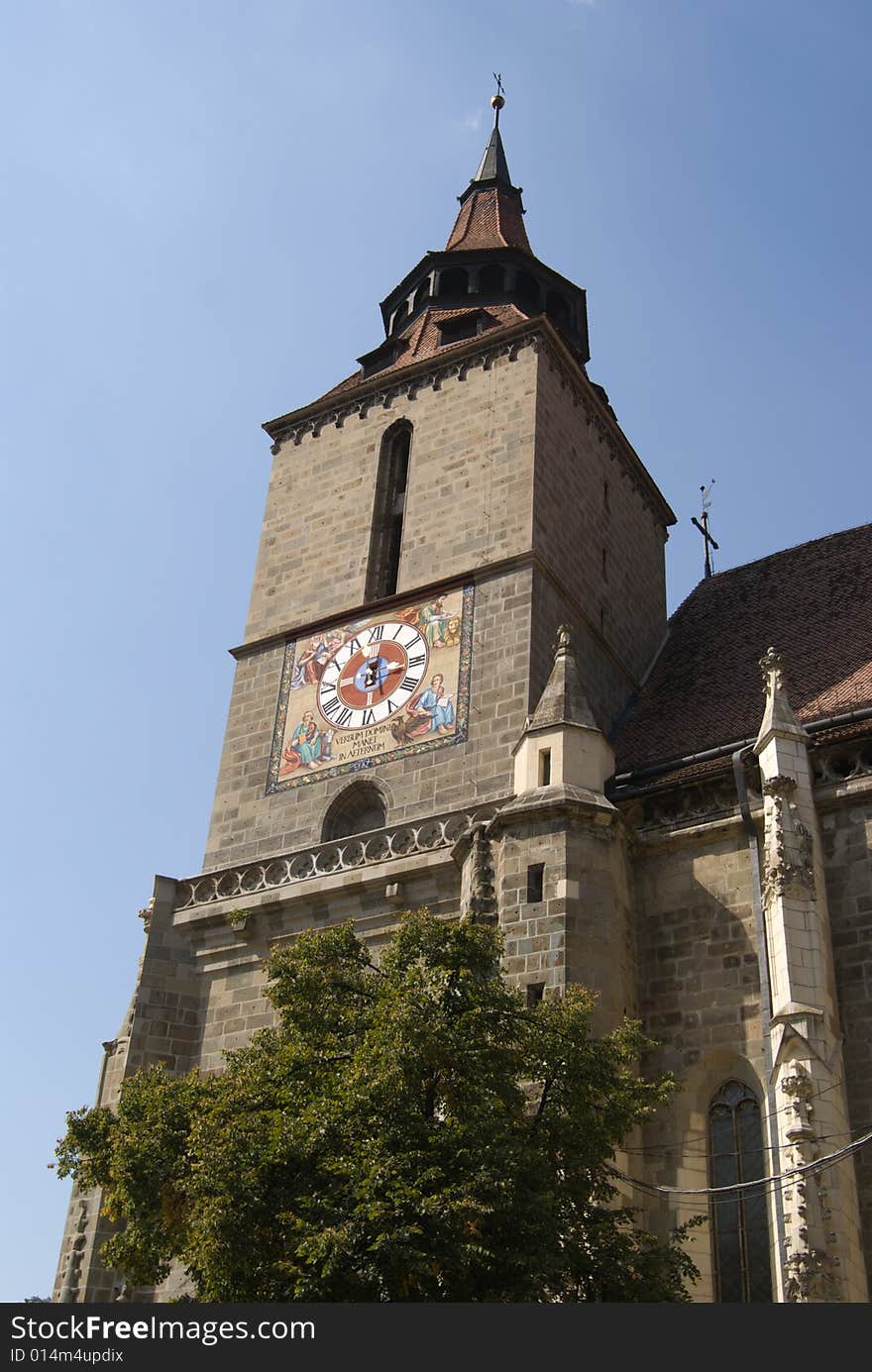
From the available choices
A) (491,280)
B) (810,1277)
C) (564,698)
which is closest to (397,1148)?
(810,1277)

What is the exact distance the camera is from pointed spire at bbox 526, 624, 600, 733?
17.2 metres

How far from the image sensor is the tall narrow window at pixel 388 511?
22.5m

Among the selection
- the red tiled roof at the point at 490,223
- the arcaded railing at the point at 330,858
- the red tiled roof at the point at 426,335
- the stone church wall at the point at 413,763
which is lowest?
the arcaded railing at the point at 330,858

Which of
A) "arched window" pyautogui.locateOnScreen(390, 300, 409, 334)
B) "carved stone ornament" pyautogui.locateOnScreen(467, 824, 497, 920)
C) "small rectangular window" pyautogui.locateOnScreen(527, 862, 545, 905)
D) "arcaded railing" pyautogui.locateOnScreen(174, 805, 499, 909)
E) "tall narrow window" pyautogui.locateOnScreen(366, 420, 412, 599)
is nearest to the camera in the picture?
"small rectangular window" pyautogui.locateOnScreen(527, 862, 545, 905)

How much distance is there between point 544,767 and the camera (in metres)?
16.8

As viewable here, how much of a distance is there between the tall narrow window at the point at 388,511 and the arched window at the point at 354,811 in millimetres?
3485

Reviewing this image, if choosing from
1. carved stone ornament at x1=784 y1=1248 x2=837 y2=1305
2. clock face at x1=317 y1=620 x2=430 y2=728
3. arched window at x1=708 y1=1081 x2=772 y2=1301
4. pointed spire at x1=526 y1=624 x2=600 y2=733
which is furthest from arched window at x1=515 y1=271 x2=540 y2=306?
carved stone ornament at x1=784 y1=1248 x2=837 y2=1305

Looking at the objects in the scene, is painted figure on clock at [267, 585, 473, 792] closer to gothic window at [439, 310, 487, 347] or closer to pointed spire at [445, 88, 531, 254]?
gothic window at [439, 310, 487, 347]

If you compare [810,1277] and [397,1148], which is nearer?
[397,1148]

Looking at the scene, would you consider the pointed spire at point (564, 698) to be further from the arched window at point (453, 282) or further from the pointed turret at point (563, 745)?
the arched window at point (453, 282)

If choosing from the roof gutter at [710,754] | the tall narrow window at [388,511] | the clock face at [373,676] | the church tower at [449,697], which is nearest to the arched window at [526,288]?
the church tower at [449,697]

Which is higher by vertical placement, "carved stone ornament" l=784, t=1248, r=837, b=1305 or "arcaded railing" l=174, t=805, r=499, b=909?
"arcaded railing" l=174, t=805, r=499, b=909

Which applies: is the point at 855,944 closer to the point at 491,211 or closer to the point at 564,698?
the point at 564,698

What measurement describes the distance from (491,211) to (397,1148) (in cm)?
2417
